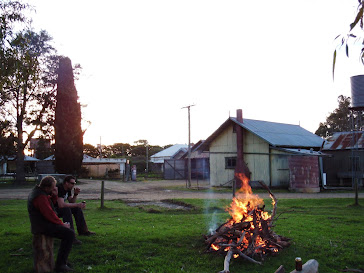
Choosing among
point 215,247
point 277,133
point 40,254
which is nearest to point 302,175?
point 277,133

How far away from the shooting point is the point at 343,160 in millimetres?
26266

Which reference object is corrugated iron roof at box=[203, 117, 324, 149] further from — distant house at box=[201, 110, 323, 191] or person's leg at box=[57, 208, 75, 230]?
person's leg at box=[57, 208, 75, 230]

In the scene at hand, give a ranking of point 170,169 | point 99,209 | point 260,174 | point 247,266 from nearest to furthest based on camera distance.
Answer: point 247,266, point 99,209, point 260,174, point 170,169

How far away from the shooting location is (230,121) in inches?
1063

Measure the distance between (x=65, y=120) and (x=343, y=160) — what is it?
25300 mm

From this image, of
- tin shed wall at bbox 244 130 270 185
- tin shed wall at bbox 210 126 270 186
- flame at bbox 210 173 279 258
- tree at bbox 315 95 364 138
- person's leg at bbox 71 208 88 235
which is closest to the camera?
flame at bbox 210 173 279 258

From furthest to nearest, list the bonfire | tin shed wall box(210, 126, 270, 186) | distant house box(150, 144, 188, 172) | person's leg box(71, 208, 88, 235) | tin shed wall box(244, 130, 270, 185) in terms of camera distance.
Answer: distant house box(150, 144, 188, 172), tin shed wall box(210, 126, 270, 186), tin shed wall box(244, 130, 270, 185), person's leg box(71, 208, 88, 235), the bonfire

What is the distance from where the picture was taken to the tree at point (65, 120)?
3158 centimetres

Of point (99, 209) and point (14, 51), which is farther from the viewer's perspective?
point (99, 209)

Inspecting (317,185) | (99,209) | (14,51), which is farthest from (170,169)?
(14,51)

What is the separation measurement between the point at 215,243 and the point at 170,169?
125ft

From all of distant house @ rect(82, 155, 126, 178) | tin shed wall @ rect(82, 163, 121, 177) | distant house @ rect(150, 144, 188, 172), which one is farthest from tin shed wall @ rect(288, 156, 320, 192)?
distant house @ rect(150, 144, 188, 172)

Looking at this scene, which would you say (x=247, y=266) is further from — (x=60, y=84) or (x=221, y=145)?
(x=60, y=84)

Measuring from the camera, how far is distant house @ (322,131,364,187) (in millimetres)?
25344
